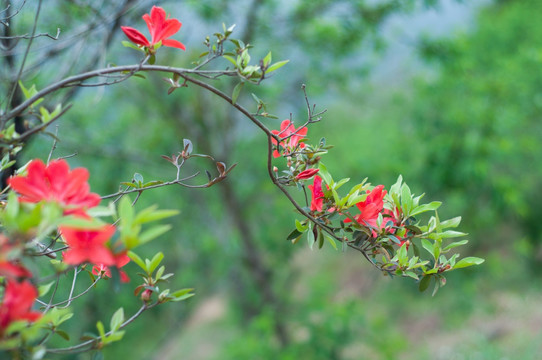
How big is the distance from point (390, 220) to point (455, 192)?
12.3 ft

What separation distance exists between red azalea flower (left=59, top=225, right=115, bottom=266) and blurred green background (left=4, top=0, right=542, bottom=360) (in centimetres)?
146

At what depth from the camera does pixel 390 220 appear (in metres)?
0.67

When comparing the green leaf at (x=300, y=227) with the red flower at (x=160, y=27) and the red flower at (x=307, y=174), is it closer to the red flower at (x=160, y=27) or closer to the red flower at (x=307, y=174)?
the red flower at (x=307, y=174)

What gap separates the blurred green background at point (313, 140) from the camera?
3154 mm

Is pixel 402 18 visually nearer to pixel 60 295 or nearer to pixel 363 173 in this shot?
pixel 363 173

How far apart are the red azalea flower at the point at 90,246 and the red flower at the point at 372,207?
352 millimetres

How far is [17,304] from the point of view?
0.40m

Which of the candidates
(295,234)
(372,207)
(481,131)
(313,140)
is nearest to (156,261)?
(295,234)

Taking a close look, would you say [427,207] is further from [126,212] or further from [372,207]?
[126,212]

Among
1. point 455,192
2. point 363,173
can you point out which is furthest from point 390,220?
point 455,192

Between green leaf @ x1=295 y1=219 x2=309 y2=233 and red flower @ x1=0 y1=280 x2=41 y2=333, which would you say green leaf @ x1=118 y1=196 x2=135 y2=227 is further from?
green leaf @ x1=295 y1=219 x2=309 y2=233

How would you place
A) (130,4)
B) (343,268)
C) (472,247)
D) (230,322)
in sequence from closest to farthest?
(130,4), (230,322), (472,247), (343,268)

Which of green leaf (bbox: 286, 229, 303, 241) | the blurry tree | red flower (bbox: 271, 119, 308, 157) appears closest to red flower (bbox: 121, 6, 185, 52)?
red flower (bbox: 271, 119, 308, 157)

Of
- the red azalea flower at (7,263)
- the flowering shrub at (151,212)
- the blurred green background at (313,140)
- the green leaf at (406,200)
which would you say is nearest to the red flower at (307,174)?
the flowering shrub at (151,212)
